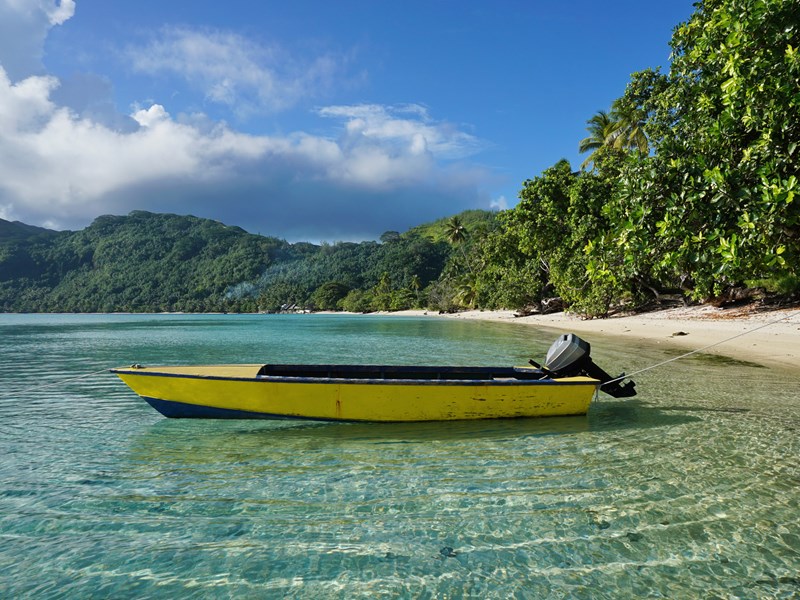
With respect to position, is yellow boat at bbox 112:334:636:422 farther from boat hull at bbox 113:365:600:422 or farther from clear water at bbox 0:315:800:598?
clear water at bbox 0:315:800:598

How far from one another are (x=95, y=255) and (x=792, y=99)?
228697 millimetres

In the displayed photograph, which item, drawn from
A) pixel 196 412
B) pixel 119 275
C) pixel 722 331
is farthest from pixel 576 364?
pixel 119 275

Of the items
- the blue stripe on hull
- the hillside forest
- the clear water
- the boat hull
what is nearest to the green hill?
the hillside forest

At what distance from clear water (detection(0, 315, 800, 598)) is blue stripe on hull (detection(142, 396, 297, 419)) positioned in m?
0.31

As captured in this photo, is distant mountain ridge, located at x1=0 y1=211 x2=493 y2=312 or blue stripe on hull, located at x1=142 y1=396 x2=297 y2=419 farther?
distant mountain ridge, located at x1=0 y1=211 x2=493 y2=312

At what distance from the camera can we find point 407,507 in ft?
15.8

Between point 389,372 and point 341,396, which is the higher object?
point 389,372

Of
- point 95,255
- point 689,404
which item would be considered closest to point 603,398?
point 689,404

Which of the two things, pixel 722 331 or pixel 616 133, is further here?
pixel 616 133

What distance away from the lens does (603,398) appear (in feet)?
34.7

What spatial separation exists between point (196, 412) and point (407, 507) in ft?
16.1

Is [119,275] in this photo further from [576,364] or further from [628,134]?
[576,364]

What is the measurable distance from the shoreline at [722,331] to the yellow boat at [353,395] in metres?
4.37

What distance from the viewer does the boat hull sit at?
7.47 metres
